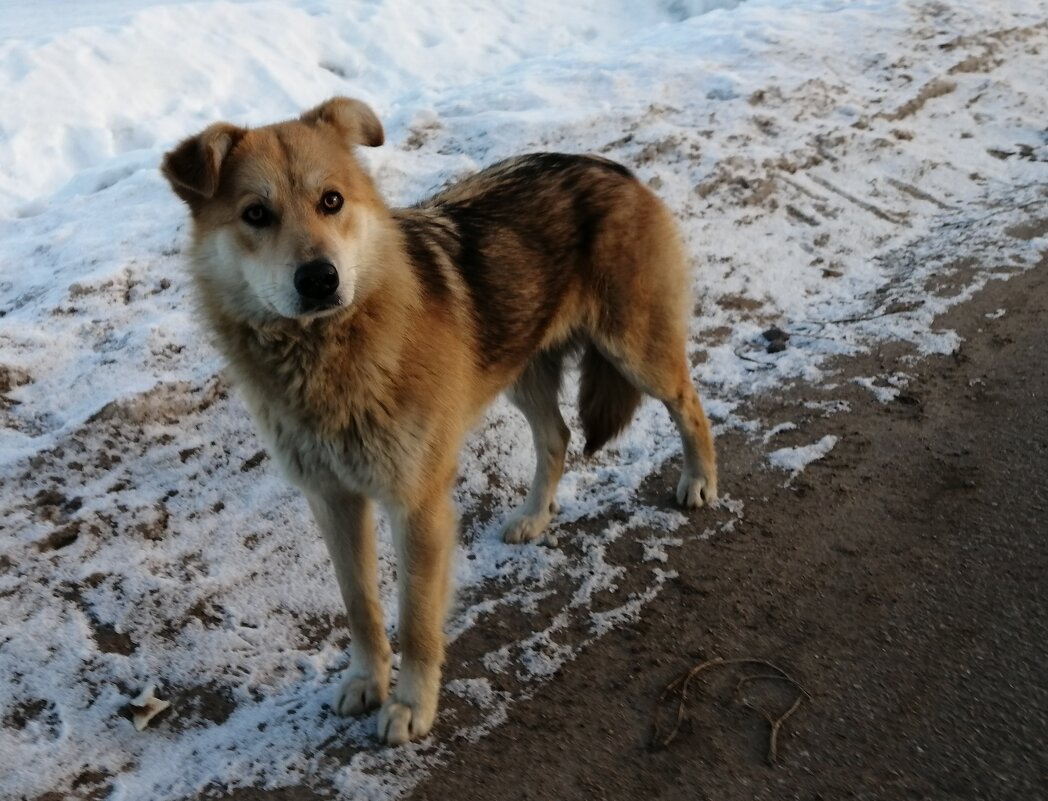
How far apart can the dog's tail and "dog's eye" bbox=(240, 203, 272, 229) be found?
5.67 feet

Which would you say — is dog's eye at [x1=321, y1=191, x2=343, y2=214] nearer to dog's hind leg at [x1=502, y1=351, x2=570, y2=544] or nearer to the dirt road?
dog's hind leg at [x1=502, y1=351, x2=570, y2=544]

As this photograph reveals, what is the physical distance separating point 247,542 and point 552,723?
1724 millimetres

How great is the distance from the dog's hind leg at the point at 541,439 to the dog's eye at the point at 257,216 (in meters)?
1.60

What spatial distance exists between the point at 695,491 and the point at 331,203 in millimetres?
2187

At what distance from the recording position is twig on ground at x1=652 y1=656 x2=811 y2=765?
289 cm

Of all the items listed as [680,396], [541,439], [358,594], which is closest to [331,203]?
[358,594]

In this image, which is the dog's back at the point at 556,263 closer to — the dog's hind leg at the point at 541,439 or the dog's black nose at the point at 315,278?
the dog's hind leg at the point at 541,439

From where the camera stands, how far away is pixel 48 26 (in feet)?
33.3

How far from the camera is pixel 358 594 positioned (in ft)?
10.6

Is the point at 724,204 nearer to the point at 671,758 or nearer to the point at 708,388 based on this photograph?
the point at 708,388

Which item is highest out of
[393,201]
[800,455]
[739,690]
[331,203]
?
[331,203]

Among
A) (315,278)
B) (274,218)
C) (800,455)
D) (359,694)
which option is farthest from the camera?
(800,455)

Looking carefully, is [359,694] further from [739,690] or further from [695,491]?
[695,491]

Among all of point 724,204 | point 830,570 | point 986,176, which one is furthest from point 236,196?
point 986,176
